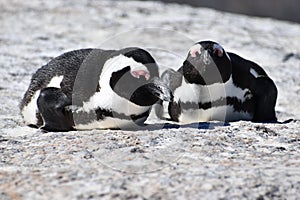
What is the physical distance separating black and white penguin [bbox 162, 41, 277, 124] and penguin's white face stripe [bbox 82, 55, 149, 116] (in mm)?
276

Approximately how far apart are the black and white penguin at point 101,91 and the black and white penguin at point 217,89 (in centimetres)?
22

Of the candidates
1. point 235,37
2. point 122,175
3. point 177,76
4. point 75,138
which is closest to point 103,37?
point 235,37

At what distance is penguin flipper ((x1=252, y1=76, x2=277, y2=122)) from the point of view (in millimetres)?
3141

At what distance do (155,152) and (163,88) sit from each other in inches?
11.4

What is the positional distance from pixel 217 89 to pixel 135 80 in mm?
426

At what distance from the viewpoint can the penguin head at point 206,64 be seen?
112 inches

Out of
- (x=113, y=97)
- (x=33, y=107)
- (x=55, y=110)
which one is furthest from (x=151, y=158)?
(x=33, y=107)

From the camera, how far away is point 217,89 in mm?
2945

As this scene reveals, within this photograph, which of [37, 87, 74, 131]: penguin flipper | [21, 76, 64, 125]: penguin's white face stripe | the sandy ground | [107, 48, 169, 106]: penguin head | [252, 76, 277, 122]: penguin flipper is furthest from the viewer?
[252, 76, 277, 122]: penguin flipper

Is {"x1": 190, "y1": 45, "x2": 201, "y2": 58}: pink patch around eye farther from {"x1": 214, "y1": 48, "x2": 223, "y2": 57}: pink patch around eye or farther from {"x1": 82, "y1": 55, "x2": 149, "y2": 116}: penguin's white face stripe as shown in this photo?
{"x1": 82, "y1": 55, "x2": 149, "y2": 116}: penguin's white face stripe

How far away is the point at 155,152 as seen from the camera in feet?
8.04

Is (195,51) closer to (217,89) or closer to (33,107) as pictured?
(217,89)

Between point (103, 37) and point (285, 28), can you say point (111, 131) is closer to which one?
point (103, 37)

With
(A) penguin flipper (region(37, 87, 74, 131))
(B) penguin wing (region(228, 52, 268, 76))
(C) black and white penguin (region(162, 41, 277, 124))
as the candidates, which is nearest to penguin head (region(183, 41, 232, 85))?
(C) black and white penguin (region(162, 41, 277, 124))
